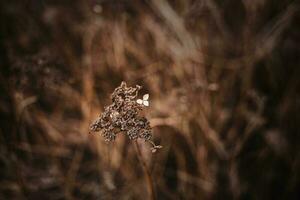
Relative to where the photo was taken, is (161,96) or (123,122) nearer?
(123,122)

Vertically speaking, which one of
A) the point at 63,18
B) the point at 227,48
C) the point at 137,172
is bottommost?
the point at 137,172

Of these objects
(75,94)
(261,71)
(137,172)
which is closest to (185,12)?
(261,71)

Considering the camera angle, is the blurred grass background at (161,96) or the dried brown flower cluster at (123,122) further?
the blurred grass background at (161,96)

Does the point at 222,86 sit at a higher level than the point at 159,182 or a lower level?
higher

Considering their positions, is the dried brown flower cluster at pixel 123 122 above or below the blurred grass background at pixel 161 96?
below

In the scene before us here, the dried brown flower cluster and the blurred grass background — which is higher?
the blurred grass background

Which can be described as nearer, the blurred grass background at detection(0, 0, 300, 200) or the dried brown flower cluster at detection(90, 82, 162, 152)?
the dried brown flower cluster at detection(90, 82, 162, 152)

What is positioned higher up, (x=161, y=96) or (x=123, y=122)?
(x=161, y=96)

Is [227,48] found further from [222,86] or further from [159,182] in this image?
[159,182]
